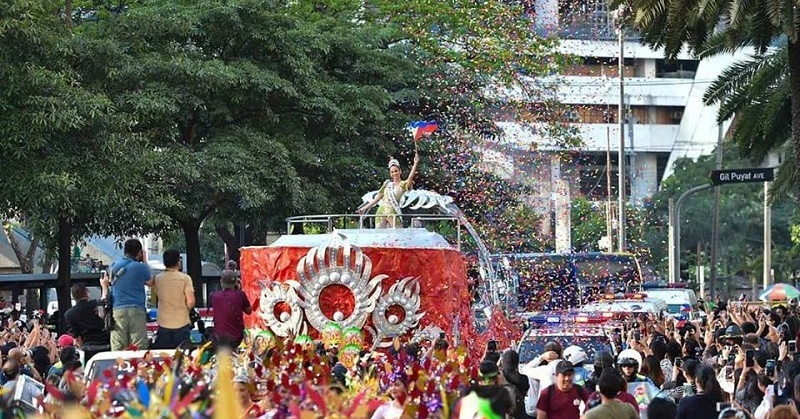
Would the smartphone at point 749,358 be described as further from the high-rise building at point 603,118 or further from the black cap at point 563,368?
the high-rise building at point 603,118

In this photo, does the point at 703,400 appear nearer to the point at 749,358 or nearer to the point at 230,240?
the point at 749,358

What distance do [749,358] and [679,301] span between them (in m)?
25.5

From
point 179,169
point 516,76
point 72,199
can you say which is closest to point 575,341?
point 72,199

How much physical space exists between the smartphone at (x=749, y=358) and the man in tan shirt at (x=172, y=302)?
508cm

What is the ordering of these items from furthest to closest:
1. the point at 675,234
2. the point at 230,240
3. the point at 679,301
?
1. the point at 675,234
2. the point at 230,240
3. the point at 679,301

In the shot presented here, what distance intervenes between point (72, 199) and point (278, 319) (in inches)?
270

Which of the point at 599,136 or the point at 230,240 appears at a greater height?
the point at 599,136

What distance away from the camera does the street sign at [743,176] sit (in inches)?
1246

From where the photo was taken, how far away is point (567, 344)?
733 inches

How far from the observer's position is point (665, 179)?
2928 inches

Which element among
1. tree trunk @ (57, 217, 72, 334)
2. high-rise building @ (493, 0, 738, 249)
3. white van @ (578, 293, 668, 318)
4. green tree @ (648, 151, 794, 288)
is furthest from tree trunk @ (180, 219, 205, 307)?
green tree @ (648, 151, 794, 288)

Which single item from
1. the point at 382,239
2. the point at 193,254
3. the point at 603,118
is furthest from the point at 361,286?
the point at 603,118

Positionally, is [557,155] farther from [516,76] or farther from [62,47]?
[62,47]

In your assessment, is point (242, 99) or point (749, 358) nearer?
point (749, 358)
